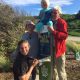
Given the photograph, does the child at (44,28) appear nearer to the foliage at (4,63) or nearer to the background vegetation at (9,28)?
the foliage at (4,63)

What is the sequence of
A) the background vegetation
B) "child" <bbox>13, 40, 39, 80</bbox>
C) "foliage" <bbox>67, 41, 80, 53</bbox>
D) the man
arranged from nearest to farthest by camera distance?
1. "child" <bbox>13, 40, 39, 80</bbox>
2. the man
3. the background vegetation
4. "foliage" <bbox>67, 41, 80, 53</bbox>

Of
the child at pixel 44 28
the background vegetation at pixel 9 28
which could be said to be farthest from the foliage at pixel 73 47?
the child at pixel 44 28

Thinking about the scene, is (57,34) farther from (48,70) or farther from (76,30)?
(76,30)

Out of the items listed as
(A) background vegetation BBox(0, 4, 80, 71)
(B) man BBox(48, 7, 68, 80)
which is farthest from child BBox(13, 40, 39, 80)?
(A) background vegetation BBox(0, 4, 80, 71)

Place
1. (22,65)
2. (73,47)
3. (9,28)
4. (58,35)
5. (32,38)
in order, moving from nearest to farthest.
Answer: (22,65)
(58,35)
(32,38)
(9,28)
(73,47)

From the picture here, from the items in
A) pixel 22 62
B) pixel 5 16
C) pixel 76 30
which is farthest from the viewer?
pixel 76 30

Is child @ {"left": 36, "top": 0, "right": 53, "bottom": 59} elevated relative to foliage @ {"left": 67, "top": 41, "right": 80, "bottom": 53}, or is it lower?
elevated

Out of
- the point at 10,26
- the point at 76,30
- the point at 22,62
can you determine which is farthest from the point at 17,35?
the point at 76,30

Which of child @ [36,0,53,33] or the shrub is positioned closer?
child @ [36,0,53,33]

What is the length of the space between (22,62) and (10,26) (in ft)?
28.9

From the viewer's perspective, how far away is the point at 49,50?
8.91m

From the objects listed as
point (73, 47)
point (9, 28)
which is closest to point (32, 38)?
point (9, 28)

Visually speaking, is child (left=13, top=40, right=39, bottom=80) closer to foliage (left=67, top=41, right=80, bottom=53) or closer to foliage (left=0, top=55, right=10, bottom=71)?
foliage (left=0, top=55, right=10, bottom=71)

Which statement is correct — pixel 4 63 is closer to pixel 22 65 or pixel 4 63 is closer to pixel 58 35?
pixel 58 35
